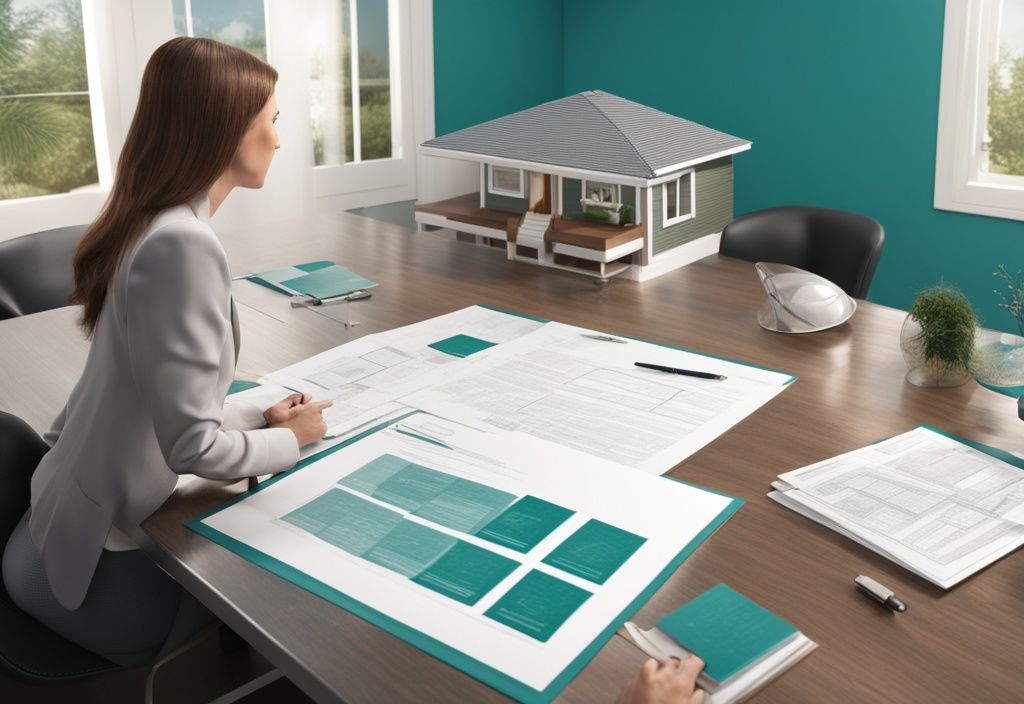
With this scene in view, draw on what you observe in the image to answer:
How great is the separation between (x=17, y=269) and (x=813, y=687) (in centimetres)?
223

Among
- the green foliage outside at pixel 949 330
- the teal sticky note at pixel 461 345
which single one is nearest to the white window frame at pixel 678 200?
the teal sticky note at pixel 461 345

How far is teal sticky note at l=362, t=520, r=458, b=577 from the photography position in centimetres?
110

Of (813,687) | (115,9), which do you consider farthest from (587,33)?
(813,687)

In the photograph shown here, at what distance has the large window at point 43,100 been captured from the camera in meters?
2.95

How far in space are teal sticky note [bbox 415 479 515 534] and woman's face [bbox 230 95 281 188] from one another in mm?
490

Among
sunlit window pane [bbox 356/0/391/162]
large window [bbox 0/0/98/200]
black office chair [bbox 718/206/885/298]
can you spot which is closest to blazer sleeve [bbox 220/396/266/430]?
black office chair [bbox 718/206/885/298]

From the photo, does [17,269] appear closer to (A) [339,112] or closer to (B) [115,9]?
(B) [115,9]

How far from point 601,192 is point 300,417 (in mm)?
1098

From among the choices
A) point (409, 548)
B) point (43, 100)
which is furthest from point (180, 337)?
point (43, 100)

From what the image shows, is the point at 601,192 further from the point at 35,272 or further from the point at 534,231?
the point at 35,272

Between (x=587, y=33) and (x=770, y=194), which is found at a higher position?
(x=587, y=33)

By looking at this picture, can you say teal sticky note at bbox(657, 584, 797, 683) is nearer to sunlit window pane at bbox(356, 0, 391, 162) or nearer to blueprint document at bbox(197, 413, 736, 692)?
blueprint document at bbox(197, 413, 736, 692)

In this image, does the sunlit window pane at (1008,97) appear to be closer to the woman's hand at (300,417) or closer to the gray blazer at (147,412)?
the woman's hand at (300,417)

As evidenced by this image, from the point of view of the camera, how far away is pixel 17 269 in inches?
95.4
